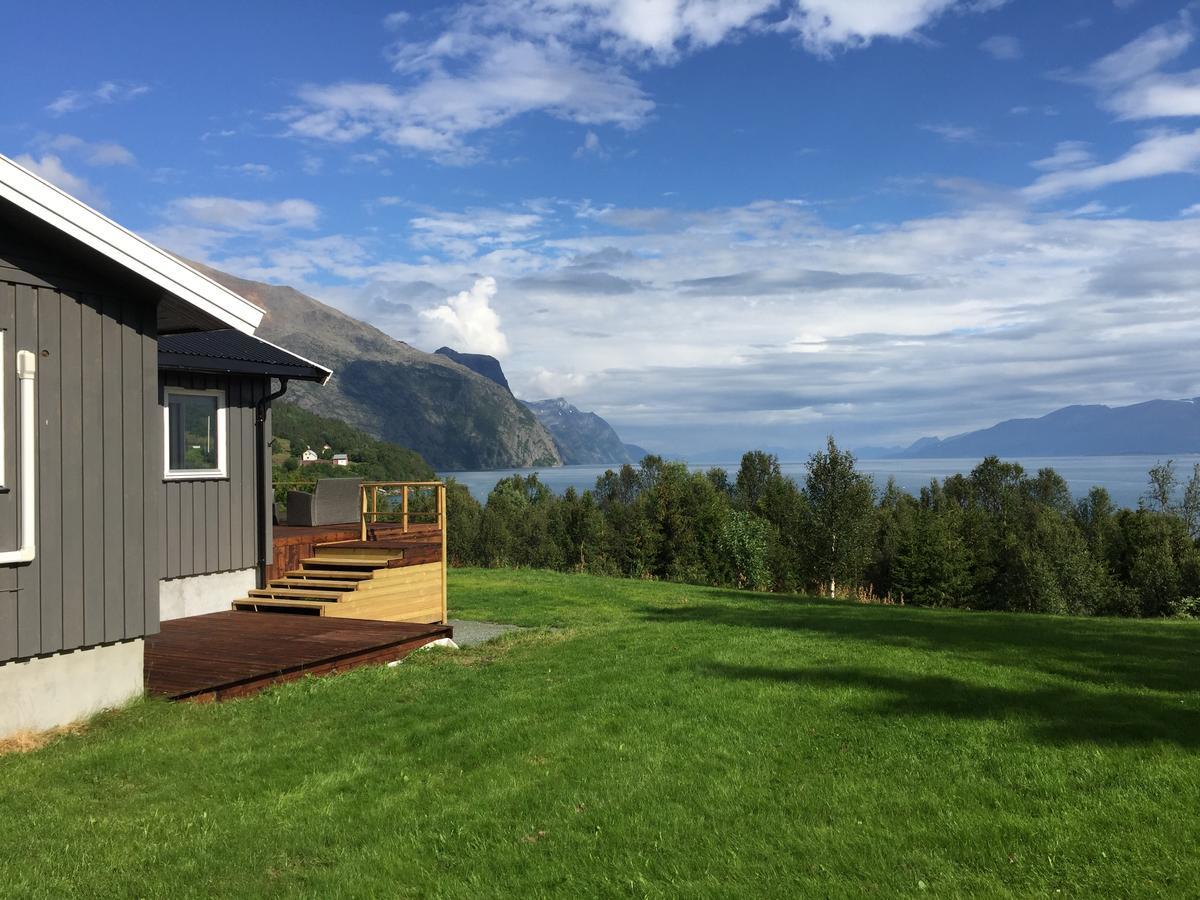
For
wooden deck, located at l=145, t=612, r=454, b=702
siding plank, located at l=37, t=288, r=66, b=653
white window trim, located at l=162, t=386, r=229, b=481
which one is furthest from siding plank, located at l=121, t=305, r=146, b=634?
white window trim, located at l=162, t=386, r=229, b=481

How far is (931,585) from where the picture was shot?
189ft

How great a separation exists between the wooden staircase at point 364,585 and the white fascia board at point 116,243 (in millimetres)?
5087

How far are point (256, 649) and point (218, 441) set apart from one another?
4136 mm

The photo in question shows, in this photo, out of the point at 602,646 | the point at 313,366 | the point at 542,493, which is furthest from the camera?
the point at 542,493

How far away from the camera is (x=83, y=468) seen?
6898 mm

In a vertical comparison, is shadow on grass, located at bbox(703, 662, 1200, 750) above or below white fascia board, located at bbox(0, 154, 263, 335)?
below

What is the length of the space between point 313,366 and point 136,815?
30.0 ft

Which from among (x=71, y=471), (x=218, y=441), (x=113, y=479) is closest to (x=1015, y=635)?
(x=113, y=479)

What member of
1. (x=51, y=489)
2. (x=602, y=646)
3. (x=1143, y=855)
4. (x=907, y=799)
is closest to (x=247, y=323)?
(x=51, y=489)

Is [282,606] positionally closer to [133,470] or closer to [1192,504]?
[133,470]

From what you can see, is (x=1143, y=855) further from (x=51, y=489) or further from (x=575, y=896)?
(x=51, y=489)

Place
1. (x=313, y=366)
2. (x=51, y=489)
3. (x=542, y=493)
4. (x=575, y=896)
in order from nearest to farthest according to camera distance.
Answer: (x=575, y=896)
(x=51, y=489)
(x=313, y=366)
(x=542, y=493)

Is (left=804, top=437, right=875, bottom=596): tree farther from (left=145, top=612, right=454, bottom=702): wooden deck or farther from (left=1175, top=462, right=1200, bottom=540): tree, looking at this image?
(left=1175, top=462, right=1200, bottom=540): tree

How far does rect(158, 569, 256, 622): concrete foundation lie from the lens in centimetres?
1145
